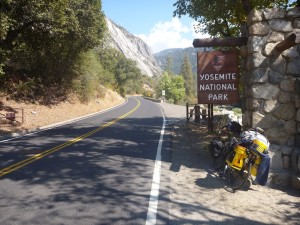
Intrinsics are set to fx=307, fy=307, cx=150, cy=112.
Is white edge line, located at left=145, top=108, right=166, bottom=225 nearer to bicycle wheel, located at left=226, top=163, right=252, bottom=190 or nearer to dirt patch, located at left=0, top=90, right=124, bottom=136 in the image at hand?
bicycle wheel, located at left=226, top=163, right=252, bottom=190

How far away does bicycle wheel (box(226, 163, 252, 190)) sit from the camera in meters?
7.04

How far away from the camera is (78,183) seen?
713cm

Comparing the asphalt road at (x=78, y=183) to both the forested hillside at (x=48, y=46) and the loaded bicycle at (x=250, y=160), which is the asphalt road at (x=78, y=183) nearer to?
the loaded bicycle at (x=250, y=160)

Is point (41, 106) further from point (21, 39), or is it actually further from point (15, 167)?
point (15, 167)

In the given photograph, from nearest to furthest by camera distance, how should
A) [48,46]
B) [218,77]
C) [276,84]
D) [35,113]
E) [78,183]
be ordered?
[78,183] → [276,84] → [218,77] → [48,46] → [35,113]

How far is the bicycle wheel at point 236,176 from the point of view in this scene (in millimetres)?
7039

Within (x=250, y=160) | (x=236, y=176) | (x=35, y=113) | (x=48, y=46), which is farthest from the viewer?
(x=35, y=113)

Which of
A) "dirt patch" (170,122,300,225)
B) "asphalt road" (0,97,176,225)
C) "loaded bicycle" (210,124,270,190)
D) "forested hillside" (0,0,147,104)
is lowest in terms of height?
"dirt patch" (170,122,300,225)

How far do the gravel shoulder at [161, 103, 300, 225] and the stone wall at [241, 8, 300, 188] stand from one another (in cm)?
97

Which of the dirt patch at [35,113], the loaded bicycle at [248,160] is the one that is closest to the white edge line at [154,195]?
the loaded bicycle at [248,160]

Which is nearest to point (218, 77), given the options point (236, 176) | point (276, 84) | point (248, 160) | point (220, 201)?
point (276, 84)

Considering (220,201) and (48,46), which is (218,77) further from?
(48,46)

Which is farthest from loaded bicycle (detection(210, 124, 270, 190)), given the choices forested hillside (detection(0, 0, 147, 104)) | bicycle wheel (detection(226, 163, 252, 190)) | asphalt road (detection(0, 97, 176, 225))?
forested hillside (detection(0, 0, 147, 104))

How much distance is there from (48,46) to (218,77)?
58.0 ft
